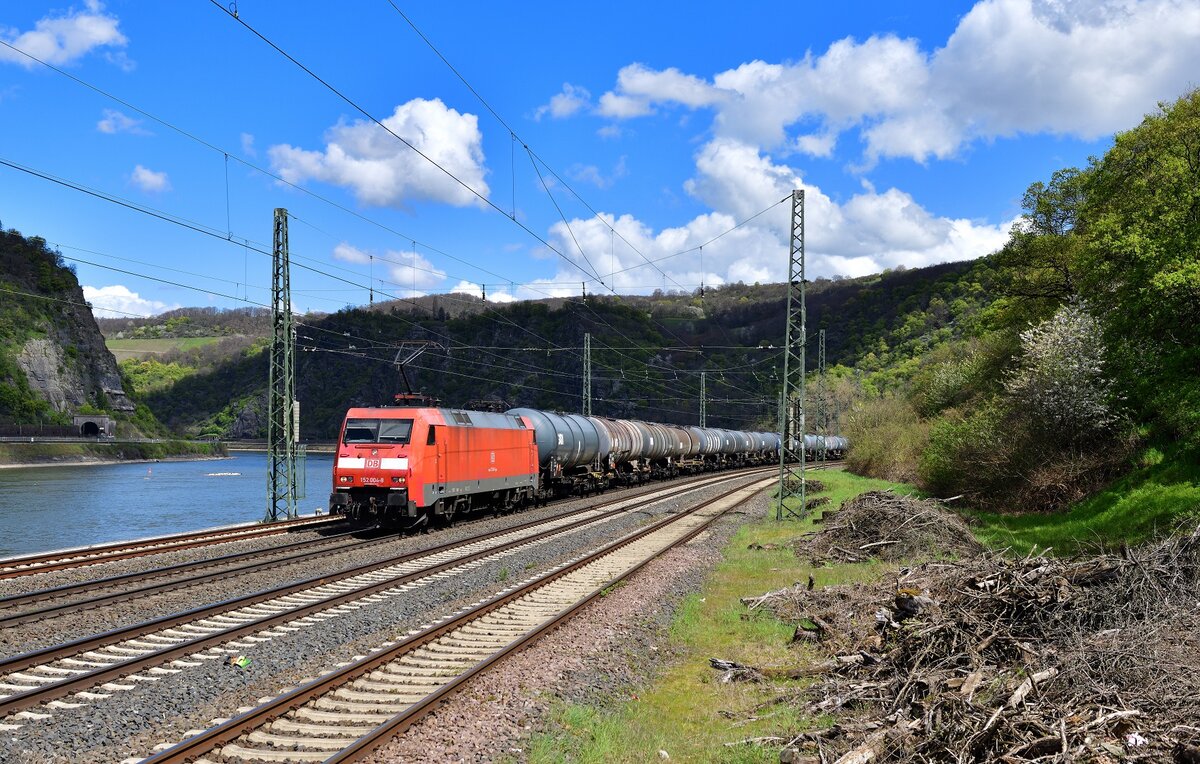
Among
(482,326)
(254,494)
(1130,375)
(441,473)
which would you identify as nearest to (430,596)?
(441,473)

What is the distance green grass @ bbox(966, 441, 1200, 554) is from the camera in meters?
20.0

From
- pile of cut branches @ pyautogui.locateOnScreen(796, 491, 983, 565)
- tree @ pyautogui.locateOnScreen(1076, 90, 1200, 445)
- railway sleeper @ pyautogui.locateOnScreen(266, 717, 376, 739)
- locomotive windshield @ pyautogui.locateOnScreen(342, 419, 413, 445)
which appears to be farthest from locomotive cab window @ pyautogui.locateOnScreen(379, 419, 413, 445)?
tree @ pyautogui.locateOnScreen(1076, 90, 1200, 445)

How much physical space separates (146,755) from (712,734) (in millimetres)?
5031

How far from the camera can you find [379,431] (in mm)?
22203

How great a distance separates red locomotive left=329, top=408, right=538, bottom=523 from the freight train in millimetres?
26

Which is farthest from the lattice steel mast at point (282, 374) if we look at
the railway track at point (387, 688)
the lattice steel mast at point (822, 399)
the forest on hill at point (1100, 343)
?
the lattice steel mast at point (822, 399)

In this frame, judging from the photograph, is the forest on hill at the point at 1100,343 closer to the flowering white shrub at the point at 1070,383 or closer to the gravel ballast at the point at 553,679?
the flowering white shrub at the point at 1070,383

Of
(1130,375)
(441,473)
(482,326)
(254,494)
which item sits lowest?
(254,494)

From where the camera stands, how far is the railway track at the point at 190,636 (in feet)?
28.8

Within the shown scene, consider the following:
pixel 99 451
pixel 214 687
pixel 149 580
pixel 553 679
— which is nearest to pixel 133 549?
pixel 149 580

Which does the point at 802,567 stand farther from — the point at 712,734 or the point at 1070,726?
the point at 1070,726

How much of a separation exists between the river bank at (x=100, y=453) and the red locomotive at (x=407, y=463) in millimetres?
83827

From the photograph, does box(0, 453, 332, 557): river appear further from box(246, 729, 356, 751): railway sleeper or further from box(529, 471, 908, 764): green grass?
box(529, 471, 908, 764): green grass

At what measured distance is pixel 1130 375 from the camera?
85.1ft
